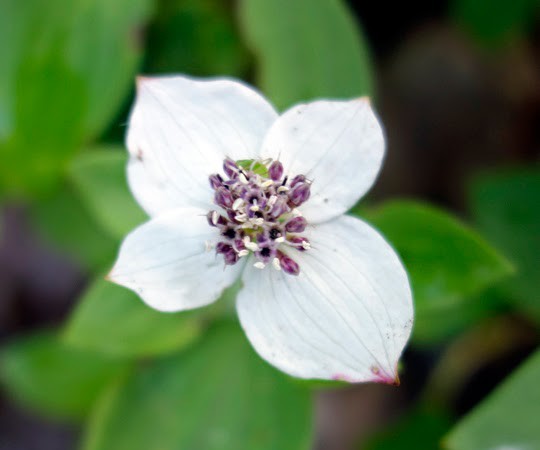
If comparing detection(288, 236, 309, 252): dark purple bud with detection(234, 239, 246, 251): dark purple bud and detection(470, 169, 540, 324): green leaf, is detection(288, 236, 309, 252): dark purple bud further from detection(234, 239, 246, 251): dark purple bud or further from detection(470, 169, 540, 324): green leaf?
detection(470, 169, 540, 324): green leaf

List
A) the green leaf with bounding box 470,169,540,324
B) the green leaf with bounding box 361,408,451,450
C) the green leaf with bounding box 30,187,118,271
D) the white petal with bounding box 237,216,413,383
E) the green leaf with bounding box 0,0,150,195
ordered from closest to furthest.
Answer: the white petal with bounding box 237,216,413,383 < the green leaf with bounding box 470,169,540,324 < the green leaf with bounding box 0,0,150,195 < the green leaf with bounding box 361,408,451,450 < the green leaf with bounding box 30,187,118,271

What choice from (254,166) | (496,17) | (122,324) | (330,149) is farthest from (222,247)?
(496,17)

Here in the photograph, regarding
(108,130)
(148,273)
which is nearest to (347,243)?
(148,273)

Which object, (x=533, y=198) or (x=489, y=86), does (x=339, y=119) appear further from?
(x=489, y=86)

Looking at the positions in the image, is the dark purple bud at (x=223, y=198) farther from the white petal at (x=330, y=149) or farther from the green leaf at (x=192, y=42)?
the green leaf at (x=192, y=42)

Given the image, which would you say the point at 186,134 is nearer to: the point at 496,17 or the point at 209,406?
the point at 209,406

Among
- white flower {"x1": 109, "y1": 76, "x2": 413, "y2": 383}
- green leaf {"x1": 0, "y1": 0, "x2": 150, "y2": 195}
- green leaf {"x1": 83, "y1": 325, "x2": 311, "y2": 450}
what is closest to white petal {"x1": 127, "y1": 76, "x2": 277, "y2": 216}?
white flower {"x1": 109, "y1": 76, "x2": 413, "y2": 383}

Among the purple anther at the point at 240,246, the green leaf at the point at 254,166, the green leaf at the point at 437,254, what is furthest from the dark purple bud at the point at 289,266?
the green leaf at the point at 437,254
